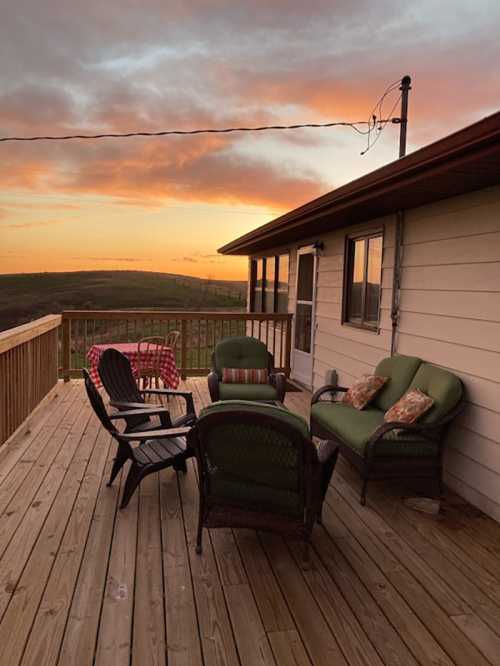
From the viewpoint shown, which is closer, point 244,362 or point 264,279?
point 244,362

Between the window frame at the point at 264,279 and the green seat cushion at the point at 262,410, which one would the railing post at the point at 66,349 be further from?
the green seat cushion at the point at 262,410

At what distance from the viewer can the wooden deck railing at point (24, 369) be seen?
13.4 feet

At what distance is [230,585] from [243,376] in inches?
127

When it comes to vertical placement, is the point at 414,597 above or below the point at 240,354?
below

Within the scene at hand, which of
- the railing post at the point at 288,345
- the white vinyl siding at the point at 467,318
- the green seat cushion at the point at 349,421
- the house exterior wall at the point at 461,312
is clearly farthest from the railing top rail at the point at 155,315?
→ the white vinyl siding at the point at 467,318

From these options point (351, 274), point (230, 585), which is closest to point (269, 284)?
point (351, 274)

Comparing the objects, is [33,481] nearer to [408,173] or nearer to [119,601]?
[119,601]

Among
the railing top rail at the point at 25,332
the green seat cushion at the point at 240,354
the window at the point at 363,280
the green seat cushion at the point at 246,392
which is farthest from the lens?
the green seat cushion at the point at 240,354

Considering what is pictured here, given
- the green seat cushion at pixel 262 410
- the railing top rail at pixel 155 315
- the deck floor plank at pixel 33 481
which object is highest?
the railing top rail at pixel 155 315

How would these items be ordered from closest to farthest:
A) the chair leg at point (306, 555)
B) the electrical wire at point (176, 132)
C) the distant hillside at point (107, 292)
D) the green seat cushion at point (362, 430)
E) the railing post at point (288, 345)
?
the chair leg at point (306, 555), the green seat cushion at point (362, 430), the electrical wire at point (176, 132), the railing post at point (288, 345), the distant hillside at point (107, 292)

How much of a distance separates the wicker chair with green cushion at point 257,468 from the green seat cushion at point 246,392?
239 cm

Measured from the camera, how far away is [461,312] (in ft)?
11.7

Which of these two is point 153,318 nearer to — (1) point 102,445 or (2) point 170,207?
(1) point 102,445

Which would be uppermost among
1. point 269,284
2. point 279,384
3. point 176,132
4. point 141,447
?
point 176,132
